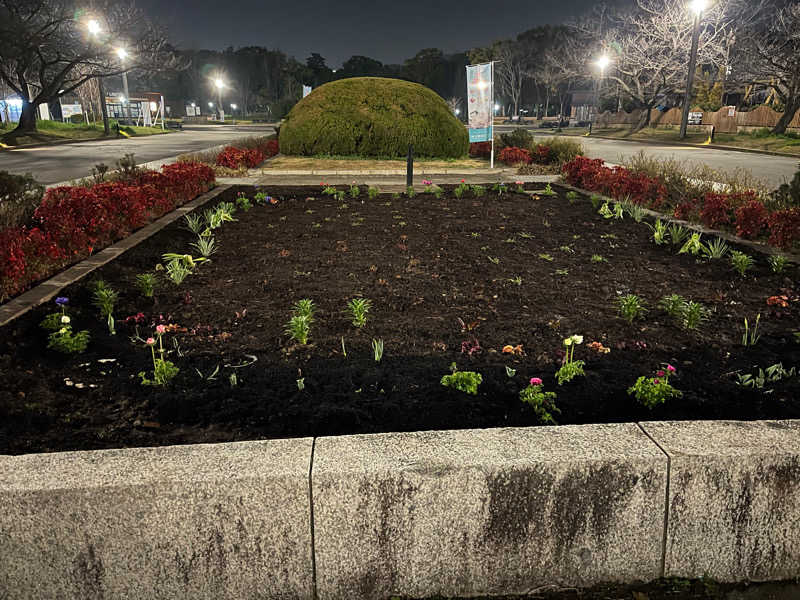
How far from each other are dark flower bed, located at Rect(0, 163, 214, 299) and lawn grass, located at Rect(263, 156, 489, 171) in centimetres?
685

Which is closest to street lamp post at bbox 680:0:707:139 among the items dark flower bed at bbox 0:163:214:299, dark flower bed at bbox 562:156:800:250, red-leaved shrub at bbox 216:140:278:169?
dark flower bed at bbox 562:156:800:250

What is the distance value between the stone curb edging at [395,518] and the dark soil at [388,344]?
569mm

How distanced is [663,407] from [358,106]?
1574 centimetres

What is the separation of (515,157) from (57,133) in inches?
1099

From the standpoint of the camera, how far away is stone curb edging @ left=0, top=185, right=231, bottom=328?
369 centimetres

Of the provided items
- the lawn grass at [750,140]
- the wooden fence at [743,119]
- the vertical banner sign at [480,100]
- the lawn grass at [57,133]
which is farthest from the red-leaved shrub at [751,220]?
the wooden fence at [743,119]

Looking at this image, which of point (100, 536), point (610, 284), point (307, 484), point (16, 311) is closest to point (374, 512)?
point (307, 484)

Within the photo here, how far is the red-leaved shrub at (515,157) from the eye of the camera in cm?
1526

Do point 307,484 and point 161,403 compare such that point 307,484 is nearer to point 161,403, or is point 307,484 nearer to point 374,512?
point 374,512

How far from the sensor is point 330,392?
2.73m

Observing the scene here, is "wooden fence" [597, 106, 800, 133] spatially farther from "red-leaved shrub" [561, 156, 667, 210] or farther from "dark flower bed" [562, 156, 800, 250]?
"dark flower bed" [562, 156, 800, 250]

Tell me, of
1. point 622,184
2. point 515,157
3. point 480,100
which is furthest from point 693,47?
point 622,184

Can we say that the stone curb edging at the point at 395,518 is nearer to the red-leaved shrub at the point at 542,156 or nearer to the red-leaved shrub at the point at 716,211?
the red-leaved shrub at the point at 716,211

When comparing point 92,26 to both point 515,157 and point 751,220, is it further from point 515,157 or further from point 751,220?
point 751,220
